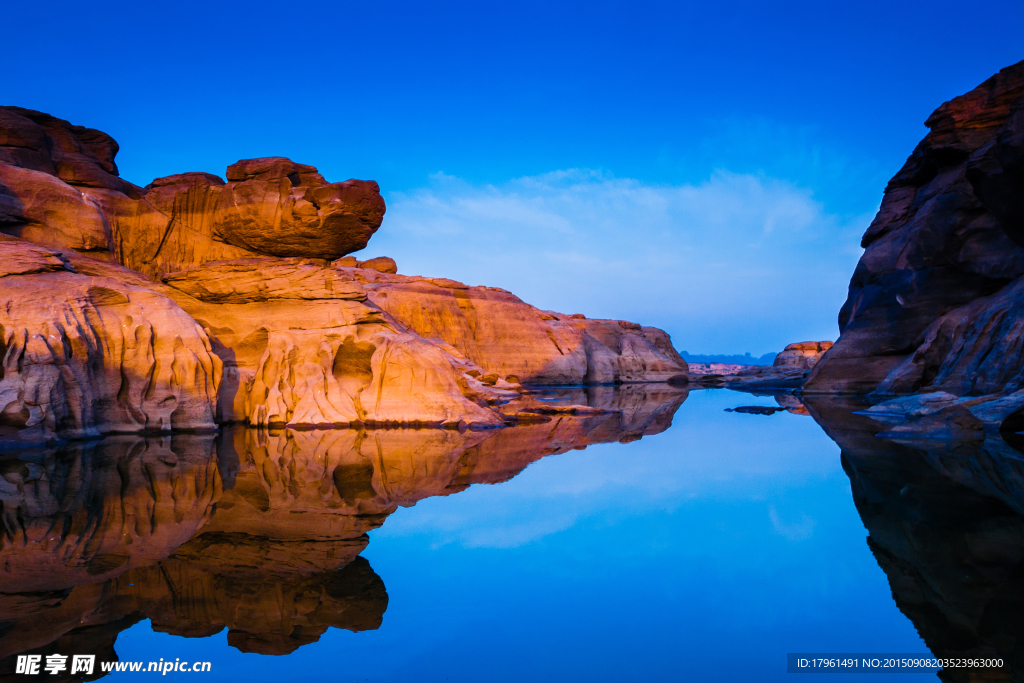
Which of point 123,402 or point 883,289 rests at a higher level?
point 883,289

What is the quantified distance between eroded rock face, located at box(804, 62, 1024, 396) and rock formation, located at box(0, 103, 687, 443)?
12.7 metres

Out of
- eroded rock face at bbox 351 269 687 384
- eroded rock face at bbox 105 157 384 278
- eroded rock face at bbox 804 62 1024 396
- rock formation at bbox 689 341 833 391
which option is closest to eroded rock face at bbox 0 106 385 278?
eroded rock face at bbox 105 157 384 278

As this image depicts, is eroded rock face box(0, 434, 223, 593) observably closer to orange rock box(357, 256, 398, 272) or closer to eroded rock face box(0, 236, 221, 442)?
eroded rock face box(0, 236, 221, 442)

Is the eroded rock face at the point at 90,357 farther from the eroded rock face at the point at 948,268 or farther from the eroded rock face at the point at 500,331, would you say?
the eroded rock face at the point at 500,331

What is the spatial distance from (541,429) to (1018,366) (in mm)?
10772

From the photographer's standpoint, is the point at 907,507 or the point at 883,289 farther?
the point at 883,289

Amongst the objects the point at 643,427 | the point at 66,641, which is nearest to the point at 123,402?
the point at 66,641

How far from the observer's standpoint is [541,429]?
1415 centimetres

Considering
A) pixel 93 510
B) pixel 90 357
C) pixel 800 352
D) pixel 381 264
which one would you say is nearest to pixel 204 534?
pixel 93 510

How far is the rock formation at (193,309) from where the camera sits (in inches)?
427

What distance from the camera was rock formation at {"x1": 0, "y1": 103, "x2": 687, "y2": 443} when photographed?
35.6 ft

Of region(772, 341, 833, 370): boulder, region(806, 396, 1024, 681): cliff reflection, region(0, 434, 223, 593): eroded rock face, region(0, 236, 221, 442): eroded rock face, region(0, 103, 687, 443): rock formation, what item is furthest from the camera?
region(772, 341, 833, 370): boulder

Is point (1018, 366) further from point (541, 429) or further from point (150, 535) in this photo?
point (150, 535)

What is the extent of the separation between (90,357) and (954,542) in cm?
1285
